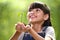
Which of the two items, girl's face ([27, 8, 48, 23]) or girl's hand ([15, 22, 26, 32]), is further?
girl's face ([27, 8, 48, 23])

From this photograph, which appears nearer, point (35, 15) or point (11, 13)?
point (35, 15)

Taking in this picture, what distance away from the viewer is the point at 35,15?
0.84m

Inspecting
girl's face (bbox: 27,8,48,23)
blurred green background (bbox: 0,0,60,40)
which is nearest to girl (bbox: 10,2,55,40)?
girl's face (bbox: 27,8,48,23)

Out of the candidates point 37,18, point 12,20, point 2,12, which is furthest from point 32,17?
point 2,12

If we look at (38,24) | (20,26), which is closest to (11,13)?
(38,24)

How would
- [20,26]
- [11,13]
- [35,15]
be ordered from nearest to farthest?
[20,26] → [35,15] → [11,13]

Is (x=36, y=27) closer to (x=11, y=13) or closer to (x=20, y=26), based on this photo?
(x=20, y=26)

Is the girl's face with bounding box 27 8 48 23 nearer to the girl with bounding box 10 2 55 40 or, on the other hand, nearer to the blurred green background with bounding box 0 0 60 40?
the girl with bounding box 10 2 55 40

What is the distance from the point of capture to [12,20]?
6.90ft

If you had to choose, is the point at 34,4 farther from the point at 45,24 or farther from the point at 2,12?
the point at 2,12

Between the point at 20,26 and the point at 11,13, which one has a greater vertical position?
the point at 20,26

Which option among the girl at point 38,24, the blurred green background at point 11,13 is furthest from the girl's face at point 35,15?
the blurred green background at point 11,13

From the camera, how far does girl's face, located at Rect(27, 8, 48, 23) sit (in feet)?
2.71

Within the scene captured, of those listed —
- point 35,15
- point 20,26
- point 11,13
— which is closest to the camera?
point 20,26
